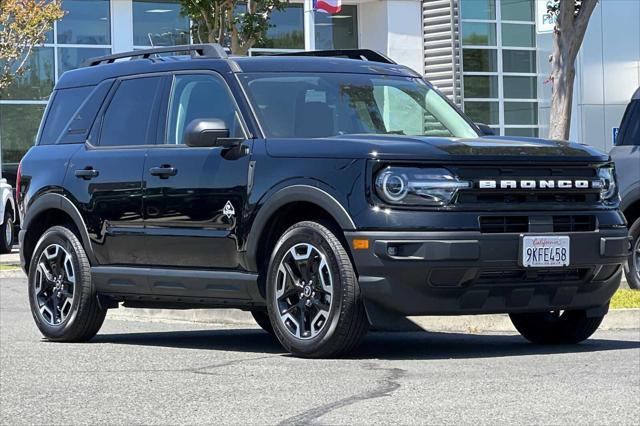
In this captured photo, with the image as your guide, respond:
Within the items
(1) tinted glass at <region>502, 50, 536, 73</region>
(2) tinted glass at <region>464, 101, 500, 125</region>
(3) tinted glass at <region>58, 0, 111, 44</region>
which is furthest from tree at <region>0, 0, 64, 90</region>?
(1) tinted glass at <region>502, 50, 536, 73</region>

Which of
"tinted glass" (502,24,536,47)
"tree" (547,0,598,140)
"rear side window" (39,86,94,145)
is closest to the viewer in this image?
"rear side window" (39,86,94,145)

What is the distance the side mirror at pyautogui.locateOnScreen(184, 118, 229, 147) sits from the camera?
374 inches

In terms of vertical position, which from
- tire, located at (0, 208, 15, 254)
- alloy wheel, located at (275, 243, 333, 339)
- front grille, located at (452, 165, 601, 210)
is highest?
front grille, located at (452, 165, 601, 210)

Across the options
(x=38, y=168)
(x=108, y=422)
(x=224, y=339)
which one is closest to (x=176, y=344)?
(x=224, y=339)

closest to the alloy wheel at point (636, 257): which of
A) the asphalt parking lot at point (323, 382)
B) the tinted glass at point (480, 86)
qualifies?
the asphalt parking lot at point (323, 382)

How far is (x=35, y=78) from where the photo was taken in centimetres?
3186

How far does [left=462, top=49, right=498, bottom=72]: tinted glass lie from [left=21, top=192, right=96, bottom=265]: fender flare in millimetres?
22057

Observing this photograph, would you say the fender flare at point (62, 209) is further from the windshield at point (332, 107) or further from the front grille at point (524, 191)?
the front grille at point (524, 191)

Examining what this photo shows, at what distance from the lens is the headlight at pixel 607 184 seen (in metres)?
9.36

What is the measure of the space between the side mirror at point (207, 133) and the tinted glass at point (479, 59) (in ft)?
76.1

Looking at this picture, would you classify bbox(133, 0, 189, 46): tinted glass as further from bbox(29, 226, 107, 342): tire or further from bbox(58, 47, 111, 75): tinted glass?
bbox(29, 226, 107, 342): tire

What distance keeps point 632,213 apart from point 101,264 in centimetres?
652

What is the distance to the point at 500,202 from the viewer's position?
8.86 m

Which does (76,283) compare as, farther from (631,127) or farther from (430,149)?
(631,127)
